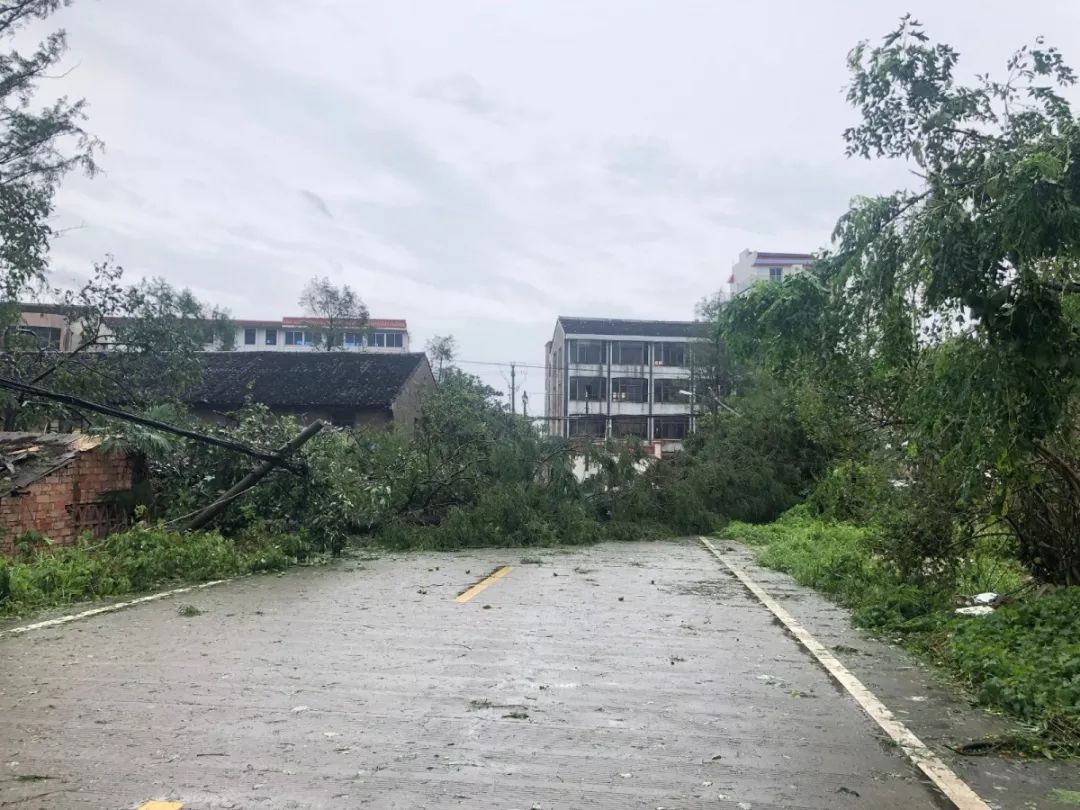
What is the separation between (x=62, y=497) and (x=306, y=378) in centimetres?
2418

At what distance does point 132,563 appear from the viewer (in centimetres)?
1138

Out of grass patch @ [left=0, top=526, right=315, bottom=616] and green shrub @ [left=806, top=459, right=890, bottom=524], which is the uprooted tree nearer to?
green shrub @ [left=806, top=459, right=890, bottom=524]

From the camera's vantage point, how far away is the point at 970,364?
641 centimetres

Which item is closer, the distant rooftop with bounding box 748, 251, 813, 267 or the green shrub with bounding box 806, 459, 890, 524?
the green shrub with bounding box 806, 459, 890, 524

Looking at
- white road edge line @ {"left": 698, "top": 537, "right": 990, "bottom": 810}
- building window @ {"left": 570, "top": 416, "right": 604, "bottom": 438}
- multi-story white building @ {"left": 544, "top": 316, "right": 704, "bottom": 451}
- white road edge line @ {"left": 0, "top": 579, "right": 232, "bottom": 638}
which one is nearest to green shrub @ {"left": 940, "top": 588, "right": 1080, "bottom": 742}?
white road edge line @ {"left": 698, "top": 537, "right": 990, "bottom": 810}

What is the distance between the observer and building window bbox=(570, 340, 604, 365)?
61344mm

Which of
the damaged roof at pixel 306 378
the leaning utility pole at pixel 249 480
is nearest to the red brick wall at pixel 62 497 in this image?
the leaning utility pole at pixel 249 480

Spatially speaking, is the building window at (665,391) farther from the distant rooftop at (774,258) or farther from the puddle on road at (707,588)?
the puddle on road at (707,588)

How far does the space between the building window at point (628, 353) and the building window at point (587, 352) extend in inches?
35.5

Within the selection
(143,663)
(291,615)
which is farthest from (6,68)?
(143,663)

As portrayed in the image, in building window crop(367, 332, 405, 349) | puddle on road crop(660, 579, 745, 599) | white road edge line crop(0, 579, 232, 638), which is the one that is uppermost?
building window crop(367, 332, 405, 349)

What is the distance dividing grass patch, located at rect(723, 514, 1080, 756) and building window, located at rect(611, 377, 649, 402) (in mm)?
46983

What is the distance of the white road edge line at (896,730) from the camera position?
4223 millimetres

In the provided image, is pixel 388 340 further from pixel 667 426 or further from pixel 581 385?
pixel 667 426
